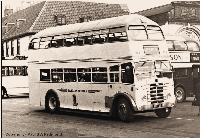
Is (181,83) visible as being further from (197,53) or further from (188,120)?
(188,120)

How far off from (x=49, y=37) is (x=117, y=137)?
8048 mm

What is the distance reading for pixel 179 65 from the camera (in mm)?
22438

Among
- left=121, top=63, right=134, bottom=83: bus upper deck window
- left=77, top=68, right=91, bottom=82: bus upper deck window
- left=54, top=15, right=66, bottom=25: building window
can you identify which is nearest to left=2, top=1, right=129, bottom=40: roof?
left=54, top=15, right=66, bottom=25: building window

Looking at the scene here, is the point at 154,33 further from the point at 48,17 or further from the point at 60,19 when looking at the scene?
the point at 48,17

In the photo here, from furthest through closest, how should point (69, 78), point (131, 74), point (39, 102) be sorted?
point (39, 102), point (69, 78), point (131, 74)

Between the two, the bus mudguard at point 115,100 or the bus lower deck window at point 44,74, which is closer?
the bus mudguard at point 115,100

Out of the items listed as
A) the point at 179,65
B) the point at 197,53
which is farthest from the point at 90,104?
the point at 197,53

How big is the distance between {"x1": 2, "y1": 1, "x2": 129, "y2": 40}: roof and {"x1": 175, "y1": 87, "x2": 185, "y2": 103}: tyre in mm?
24146

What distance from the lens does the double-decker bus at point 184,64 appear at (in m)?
22.5

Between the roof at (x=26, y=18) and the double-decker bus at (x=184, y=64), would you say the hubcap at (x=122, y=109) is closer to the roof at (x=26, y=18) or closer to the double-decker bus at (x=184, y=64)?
the double-decker bus at (x=184, y=64)

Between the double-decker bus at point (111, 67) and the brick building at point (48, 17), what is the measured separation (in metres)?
27.2

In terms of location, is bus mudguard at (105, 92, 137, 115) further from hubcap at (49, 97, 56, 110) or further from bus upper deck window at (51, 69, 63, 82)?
hubcap at (49, 97, 56, 110)

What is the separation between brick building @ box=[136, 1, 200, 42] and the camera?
37.1m

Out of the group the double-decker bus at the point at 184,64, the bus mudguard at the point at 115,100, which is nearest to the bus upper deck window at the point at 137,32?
the bus mudguard at the point at 115,100
